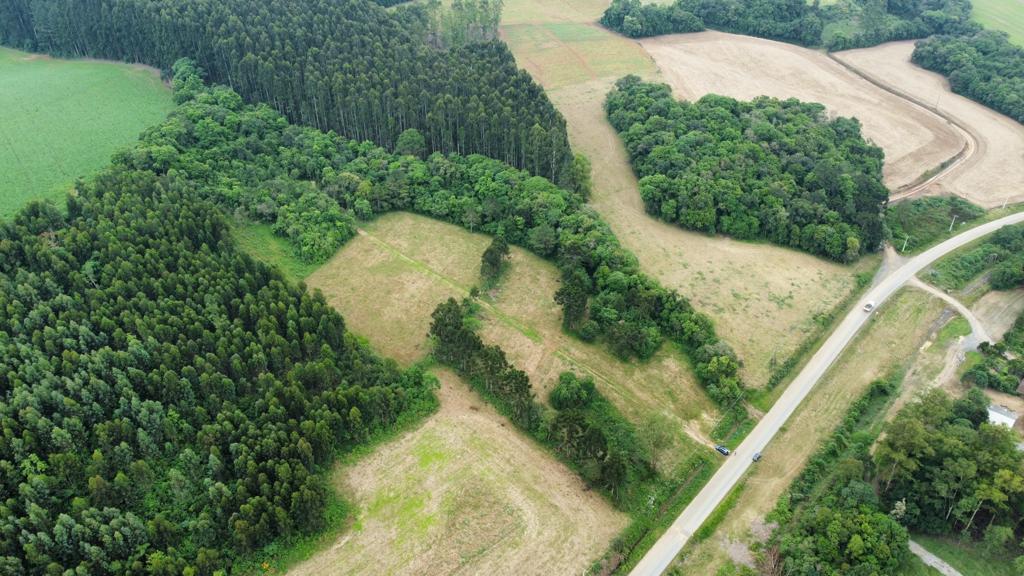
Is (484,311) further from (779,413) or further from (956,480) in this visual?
(956,480)

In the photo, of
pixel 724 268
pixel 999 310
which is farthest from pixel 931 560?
pixel 999 310

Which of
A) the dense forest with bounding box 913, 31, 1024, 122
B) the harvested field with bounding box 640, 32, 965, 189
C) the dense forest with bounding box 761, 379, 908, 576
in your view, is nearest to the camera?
the dense forest with bounding box 761, 379, 908, 576

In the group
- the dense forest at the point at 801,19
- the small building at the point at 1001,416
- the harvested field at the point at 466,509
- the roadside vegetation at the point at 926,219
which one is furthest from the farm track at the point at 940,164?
the harvested field at the point at 466,509

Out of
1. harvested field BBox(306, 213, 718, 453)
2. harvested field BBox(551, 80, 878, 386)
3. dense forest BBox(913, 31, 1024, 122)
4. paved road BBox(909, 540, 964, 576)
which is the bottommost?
paved road BBox(909, 540, 964, 576)

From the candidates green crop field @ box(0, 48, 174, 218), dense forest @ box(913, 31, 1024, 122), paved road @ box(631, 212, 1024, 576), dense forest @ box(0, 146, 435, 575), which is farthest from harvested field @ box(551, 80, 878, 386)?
green crop field @ box(0, 48, 174, 218)

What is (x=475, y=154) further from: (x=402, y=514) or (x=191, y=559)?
(x=191, y=559)

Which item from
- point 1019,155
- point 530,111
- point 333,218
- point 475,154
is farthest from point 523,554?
point 1019,155

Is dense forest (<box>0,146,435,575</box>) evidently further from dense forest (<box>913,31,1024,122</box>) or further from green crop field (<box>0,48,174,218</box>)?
dense forest (<box>913,31,1024,122</box>)
